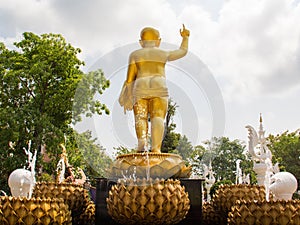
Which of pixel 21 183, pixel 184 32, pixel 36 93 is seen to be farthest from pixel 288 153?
pixel 21 183

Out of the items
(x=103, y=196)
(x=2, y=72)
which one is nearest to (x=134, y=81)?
(x=103, y=196)

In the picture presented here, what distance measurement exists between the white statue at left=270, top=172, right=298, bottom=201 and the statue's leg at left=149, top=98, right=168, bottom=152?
1597 millimetres

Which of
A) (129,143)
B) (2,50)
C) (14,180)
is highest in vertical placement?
(2,50)

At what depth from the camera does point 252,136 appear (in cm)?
422

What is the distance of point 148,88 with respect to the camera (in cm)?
468

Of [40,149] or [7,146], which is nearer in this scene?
[7,146]

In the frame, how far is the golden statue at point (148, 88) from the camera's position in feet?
15.3

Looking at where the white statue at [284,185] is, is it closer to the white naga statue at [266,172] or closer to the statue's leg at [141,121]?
the white naga statue at [266,172]

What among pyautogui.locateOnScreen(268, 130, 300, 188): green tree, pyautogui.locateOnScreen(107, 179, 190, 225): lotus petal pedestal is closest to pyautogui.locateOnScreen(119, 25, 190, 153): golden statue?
pyautogui.locateOnScreen(107, 179, 190, 225): lotus petal pedestal

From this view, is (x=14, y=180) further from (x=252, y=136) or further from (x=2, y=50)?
(x=2, y=50)

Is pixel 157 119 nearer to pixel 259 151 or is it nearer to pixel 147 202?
pixel 259 151

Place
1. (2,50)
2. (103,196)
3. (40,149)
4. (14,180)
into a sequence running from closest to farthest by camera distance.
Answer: (14,180) < (103,196) < (40,149) < (2,50)

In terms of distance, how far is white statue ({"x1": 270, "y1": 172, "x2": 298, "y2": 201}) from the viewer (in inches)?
135

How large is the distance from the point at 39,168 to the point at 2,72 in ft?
12.4
